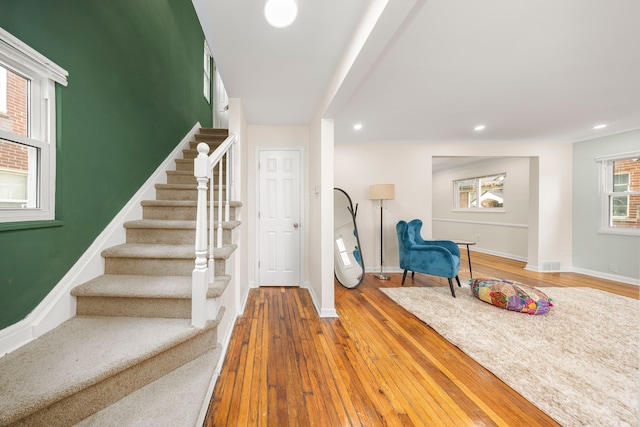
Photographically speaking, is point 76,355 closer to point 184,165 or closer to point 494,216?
point 184,165

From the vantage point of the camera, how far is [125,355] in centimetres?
114

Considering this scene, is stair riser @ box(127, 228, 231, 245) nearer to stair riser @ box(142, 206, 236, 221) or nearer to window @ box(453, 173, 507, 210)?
stair riser @ box(142, 206, 236, 221)

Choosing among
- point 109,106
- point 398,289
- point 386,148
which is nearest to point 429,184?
point 386,148

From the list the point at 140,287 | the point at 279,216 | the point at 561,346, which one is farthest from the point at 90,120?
the point at 561,346

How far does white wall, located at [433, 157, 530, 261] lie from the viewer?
5426 mm

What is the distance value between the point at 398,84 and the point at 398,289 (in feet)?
8.51

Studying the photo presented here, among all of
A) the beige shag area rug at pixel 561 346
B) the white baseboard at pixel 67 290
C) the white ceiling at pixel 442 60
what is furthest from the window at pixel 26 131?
the beige shag area rug at pixel 561 346

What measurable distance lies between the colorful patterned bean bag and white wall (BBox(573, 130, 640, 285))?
2.42m

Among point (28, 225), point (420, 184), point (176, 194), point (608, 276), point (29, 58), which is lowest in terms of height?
point (608, 276)

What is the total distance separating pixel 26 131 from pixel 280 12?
1.58 m

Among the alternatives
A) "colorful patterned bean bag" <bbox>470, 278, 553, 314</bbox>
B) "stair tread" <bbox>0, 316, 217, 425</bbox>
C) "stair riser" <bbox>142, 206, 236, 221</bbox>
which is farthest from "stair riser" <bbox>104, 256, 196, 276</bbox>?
"colorful patterned bean bag" <bbox>470, 278, 553, 314</bbox>

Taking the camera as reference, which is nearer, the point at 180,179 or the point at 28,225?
the point at 28,225

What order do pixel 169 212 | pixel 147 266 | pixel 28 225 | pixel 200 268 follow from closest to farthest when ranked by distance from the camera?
pixel 28 225, pixel 200 268, pixel 147 266, pixel 169 212

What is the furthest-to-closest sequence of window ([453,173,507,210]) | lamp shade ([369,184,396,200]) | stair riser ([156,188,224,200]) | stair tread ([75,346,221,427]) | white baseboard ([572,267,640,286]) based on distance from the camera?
window ([453,173,507,210]) < lamp shade ([369,184,396,200]) < white baseboard ([572,267,640,286]) < stair riser ([156,188,224,200]) < stair tread ([75,346,221,427])
